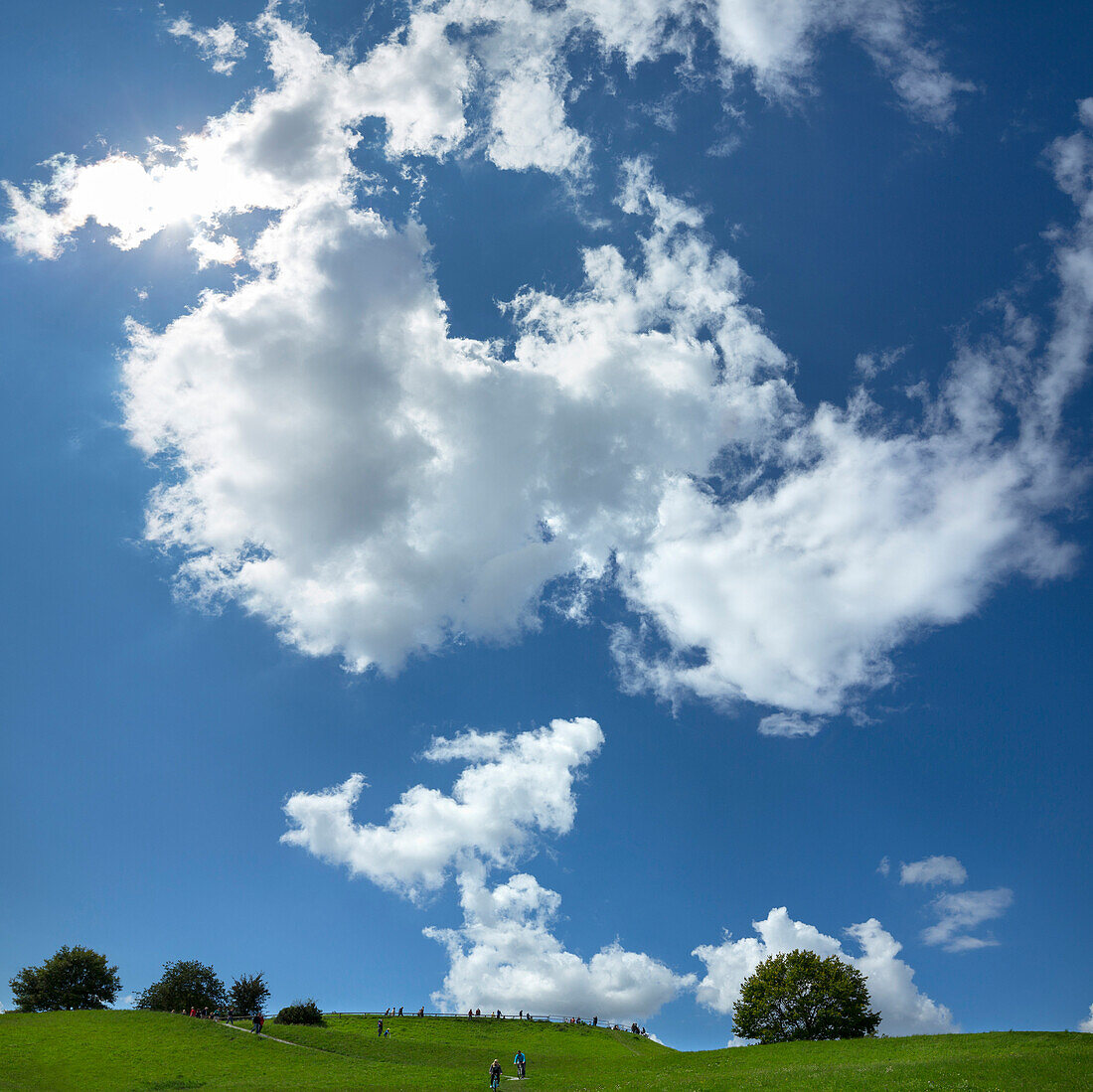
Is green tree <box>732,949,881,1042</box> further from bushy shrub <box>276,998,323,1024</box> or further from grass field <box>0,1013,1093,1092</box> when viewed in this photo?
bushy shrub <box>276,998,323,1024</box>

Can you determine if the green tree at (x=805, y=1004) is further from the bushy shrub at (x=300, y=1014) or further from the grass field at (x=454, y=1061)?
the bushy shrub at (x=300, y=1014)

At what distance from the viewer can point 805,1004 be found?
7481cm

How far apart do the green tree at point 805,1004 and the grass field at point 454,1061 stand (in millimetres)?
13479

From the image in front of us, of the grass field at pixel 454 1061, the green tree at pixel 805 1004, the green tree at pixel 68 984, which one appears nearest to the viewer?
the grass field at pixel 454 1061

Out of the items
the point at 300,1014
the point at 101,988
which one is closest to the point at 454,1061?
the point at 300,1014

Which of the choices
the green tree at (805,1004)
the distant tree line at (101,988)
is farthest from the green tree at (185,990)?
the green tree at (805,1004)

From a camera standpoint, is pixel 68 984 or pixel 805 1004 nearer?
pixel 805 1004

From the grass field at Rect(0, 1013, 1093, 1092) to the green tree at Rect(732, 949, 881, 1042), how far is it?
13.5 metres

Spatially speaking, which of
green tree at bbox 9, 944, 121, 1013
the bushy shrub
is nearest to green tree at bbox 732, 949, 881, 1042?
the bushy shrub

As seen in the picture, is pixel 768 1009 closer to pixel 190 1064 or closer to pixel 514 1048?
pixel 514 1048

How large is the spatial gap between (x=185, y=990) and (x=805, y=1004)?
79764 mm

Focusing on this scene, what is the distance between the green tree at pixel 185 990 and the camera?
309 feet

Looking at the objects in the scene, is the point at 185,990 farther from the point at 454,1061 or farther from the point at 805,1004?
the point at 805,1004

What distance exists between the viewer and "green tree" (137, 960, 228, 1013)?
94.1 metres
